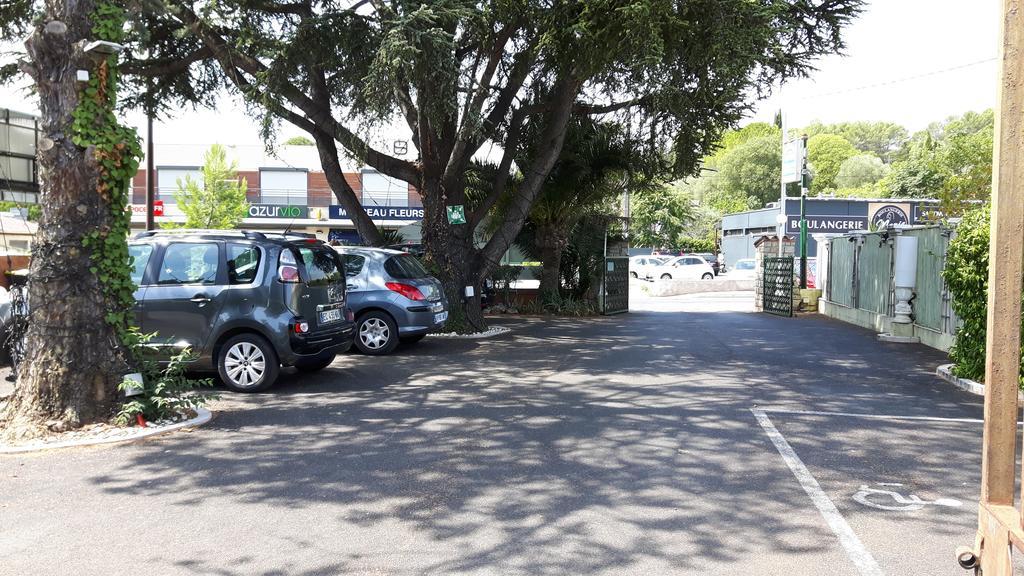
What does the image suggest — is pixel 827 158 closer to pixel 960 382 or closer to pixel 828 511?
pixel 960 382

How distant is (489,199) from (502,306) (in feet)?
19.2

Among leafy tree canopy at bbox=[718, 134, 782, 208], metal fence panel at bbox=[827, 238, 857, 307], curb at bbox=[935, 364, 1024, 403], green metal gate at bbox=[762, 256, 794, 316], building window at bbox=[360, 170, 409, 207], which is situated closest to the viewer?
curb at bbox=[935, 364, 1024, 403]

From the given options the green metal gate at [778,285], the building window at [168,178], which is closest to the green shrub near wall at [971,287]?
the green metal gate at [778,285]

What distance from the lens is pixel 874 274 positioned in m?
19.1

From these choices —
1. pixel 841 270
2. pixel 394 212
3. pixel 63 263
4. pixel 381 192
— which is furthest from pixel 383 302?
pixel 381 192

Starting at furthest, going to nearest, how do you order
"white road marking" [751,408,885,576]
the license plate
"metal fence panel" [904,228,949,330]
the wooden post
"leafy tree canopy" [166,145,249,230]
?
"leafy tree canopy" [166,145,249,230]
"metal fence panel" [904,228,949,330]
the license plate
"white road marking" [751,408,885,576]
the wooden post

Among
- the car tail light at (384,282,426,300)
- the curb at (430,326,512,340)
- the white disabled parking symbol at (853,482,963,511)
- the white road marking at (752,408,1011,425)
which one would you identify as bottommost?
the white disabled parking symbol at (853,482,963,511)

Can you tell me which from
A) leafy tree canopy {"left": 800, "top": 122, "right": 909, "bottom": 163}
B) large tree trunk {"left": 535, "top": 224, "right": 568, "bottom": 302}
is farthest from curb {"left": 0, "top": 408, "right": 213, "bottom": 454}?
leafy tree canopy {"left": 800, "top": 122, "right": 909, "bottom": 163}

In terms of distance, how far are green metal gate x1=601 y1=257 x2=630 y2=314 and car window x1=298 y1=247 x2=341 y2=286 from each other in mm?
13781

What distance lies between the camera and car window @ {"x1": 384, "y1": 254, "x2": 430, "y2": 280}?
1325 cm

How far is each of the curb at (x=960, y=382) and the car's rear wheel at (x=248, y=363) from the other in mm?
8128

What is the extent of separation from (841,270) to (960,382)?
1269 cm

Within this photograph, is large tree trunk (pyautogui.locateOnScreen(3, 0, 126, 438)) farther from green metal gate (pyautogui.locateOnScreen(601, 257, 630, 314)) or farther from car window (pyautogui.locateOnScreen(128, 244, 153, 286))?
green metal gate (pyautogui.locateOnScreen(601, 257, 630, 314))

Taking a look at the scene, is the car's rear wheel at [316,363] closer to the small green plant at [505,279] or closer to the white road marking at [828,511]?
the white road marking at [828,511]
